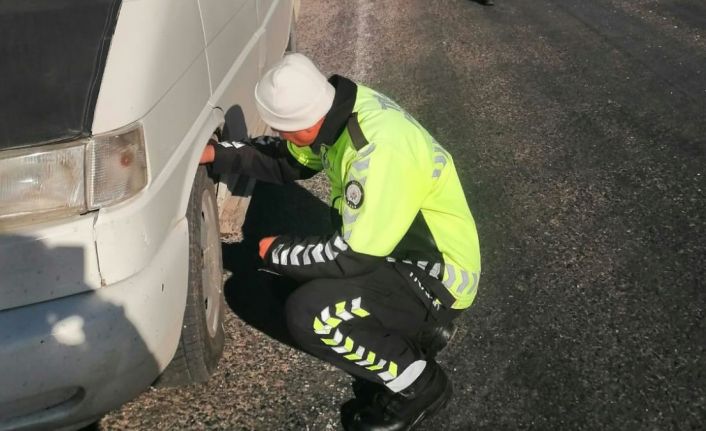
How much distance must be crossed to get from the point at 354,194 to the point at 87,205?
2.76ft

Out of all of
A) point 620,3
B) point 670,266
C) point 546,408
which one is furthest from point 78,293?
point 620,3

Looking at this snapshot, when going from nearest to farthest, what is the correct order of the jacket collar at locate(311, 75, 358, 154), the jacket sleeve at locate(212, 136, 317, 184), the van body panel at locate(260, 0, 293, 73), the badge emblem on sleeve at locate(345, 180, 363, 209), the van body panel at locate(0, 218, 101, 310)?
the van body panel at locate(0, 218, 101, 310) → the badge emblem on sleeve at locate(345, 180, 363, 209) → the jacket collar at locate(311, 75, 358, 154) → the jacket sleeve at locate(212, 136, 317, 184) → the van body panel at locate(260, 0, 293, 73)

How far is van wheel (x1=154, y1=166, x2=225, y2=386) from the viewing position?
2.49 meters

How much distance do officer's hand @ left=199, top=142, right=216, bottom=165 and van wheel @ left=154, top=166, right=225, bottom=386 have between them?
1.3 inches

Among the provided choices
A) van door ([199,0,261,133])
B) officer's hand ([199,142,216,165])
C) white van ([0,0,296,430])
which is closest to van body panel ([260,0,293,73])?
van door ([199,0,261,133])

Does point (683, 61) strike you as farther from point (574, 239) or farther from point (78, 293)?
point (78, 293)

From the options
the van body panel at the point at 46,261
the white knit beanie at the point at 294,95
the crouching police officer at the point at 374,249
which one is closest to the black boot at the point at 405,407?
the crouching police officer at the point at 374,249

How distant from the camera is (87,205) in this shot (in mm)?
1971

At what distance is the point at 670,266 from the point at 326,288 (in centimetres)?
201

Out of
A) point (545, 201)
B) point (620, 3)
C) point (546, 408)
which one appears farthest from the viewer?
point (620, 3)

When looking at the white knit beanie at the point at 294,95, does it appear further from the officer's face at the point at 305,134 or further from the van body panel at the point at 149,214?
the van body panel at the point at 149,214

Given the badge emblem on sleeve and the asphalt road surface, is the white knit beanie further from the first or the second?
the asphalt road surface

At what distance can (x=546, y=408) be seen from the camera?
2.65 meters

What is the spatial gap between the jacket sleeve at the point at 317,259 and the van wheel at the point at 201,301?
0.98ft
